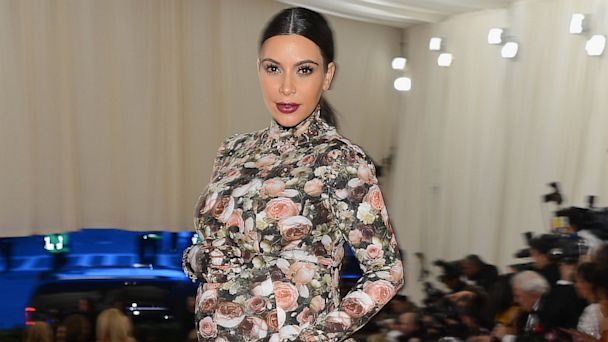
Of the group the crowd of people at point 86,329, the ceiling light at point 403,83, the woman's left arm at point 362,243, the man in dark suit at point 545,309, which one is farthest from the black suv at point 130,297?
the woman's left arm at point 362,243

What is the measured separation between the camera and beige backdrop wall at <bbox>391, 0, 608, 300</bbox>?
12.8 ft

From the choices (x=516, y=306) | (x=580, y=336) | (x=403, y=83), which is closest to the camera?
(x=580, y=336)

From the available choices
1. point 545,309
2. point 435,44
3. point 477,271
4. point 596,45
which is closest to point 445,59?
point 435,44

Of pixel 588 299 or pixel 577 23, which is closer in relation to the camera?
pixel 588 299

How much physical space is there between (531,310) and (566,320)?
145mm

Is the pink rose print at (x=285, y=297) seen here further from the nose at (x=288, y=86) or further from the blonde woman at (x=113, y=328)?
the blonde woman at (x=113, y=328)

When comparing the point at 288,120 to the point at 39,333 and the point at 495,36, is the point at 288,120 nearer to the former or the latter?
the point at 39,333

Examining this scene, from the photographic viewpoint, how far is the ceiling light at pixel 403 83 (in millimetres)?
5242

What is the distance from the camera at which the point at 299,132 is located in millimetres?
1030

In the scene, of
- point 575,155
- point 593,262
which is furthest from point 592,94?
point 593,262

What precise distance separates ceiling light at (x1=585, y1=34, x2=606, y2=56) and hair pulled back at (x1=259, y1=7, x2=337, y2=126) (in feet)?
10.1

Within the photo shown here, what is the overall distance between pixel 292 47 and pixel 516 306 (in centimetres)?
244

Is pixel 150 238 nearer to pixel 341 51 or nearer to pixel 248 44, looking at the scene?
pixel 248 44

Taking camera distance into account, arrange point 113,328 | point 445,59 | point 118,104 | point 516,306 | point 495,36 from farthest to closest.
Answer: point 445,59
point 495,36
point 118,104
point 113,328
point 516,306
